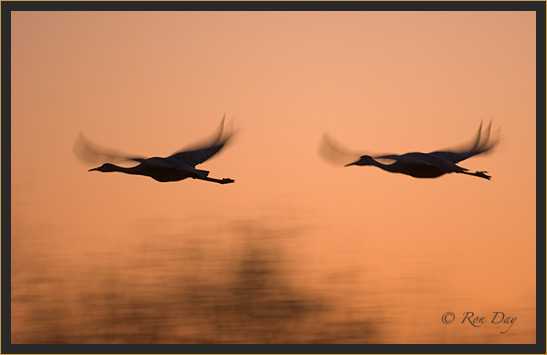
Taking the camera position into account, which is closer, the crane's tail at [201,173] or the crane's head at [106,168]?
the crane's tail at [201,173]

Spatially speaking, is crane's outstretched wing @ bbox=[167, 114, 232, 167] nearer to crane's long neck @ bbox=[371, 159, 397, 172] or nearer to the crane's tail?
the crane's tail

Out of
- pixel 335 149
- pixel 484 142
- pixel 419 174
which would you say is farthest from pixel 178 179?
pixel 484 142

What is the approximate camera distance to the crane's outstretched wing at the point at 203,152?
68.1 feet

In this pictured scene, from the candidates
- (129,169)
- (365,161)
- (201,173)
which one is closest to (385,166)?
(365,161)

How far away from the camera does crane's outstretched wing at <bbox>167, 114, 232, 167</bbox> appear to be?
20.8m

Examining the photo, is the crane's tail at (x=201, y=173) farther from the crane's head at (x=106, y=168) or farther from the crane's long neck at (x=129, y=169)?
the crane's head at (x=106, y=168)

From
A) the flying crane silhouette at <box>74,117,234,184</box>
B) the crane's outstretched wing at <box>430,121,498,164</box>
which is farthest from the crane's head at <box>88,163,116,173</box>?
the crane's outstretched wing at <box>430,121,498,164</box>

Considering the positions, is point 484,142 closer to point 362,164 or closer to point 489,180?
point 489,180

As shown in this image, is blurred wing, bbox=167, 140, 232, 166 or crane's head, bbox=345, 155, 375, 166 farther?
blurred wing, bbox=167, 140, 232, 166

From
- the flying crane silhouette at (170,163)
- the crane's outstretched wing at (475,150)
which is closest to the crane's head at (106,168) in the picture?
the flying crane silhouette at (170,163)

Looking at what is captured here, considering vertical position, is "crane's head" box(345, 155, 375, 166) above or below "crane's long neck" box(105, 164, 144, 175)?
above

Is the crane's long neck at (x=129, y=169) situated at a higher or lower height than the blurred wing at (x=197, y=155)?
lower

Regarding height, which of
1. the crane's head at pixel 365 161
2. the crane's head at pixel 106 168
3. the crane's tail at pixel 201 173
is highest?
the crane's head at pixel 365 161

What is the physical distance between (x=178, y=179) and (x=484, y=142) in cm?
538
